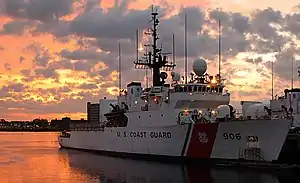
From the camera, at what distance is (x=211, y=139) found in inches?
1115

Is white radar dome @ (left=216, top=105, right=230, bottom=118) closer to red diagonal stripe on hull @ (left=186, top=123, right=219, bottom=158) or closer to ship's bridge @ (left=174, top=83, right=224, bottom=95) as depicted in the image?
red diagonal stripe on hull @ (left=186, top=123, right=219, bottom=158)

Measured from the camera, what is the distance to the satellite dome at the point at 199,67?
33938mm

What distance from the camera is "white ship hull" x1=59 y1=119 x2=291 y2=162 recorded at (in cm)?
2634

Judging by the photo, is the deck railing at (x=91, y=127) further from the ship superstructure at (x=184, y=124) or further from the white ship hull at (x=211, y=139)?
the white ship hull at (x=211, y=139)

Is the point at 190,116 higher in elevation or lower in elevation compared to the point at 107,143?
higher

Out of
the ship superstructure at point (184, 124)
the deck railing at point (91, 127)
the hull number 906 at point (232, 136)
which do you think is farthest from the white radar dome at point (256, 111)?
the deck railing at point (91, 127)

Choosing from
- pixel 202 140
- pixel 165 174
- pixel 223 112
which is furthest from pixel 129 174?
pixel 223 112

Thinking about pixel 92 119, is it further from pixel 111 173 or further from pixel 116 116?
pixel 111 173

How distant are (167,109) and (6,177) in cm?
1222

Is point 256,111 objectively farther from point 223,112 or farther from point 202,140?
point 202,140

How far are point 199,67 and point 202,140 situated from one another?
7.30 m

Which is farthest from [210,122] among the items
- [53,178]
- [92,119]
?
[92,119]

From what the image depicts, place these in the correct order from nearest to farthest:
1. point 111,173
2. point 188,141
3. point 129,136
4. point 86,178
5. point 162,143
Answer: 1. point 86,178
2. point 111,173
3. point 188,141
4. point 162,143
5. point 129,136

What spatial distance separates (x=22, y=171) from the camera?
29.9m
